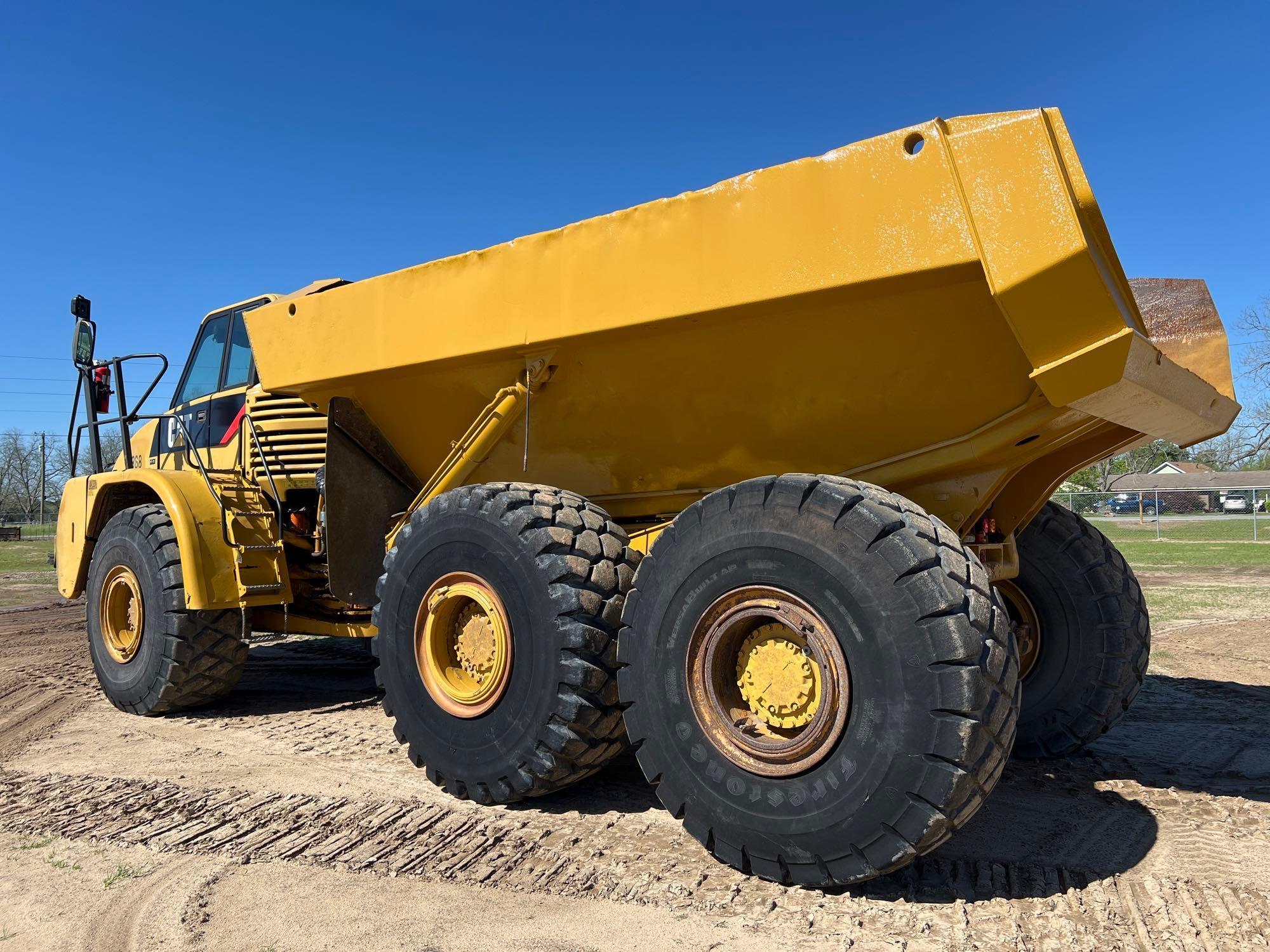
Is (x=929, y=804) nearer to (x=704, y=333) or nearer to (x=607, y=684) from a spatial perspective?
(x=607, y=684)

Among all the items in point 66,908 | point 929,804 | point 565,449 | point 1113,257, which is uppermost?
point 1113,257

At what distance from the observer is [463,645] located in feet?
12.5

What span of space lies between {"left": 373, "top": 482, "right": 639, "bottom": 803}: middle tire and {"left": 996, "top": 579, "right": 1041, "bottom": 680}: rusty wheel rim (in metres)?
2.04

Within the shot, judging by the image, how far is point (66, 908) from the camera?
9.05ft

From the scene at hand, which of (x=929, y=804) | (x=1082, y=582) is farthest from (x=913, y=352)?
(x=1082, y=582)

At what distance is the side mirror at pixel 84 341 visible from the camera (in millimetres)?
5980

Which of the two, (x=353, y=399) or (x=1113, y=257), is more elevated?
(x=1113, y=257)

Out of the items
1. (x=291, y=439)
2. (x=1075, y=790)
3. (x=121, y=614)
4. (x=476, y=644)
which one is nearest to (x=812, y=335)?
(x=476, y=644)

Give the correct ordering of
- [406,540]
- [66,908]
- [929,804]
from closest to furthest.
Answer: [929,804]
[66,908]
[406,540]

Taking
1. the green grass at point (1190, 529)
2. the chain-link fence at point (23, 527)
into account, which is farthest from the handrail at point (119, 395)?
the green grass at point (1190, 529)

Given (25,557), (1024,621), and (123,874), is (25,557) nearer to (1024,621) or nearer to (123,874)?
(123,874)

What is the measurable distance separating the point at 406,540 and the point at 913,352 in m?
2.41

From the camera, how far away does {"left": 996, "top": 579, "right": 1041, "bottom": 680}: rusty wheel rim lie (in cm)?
429

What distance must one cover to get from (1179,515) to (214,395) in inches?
2390
